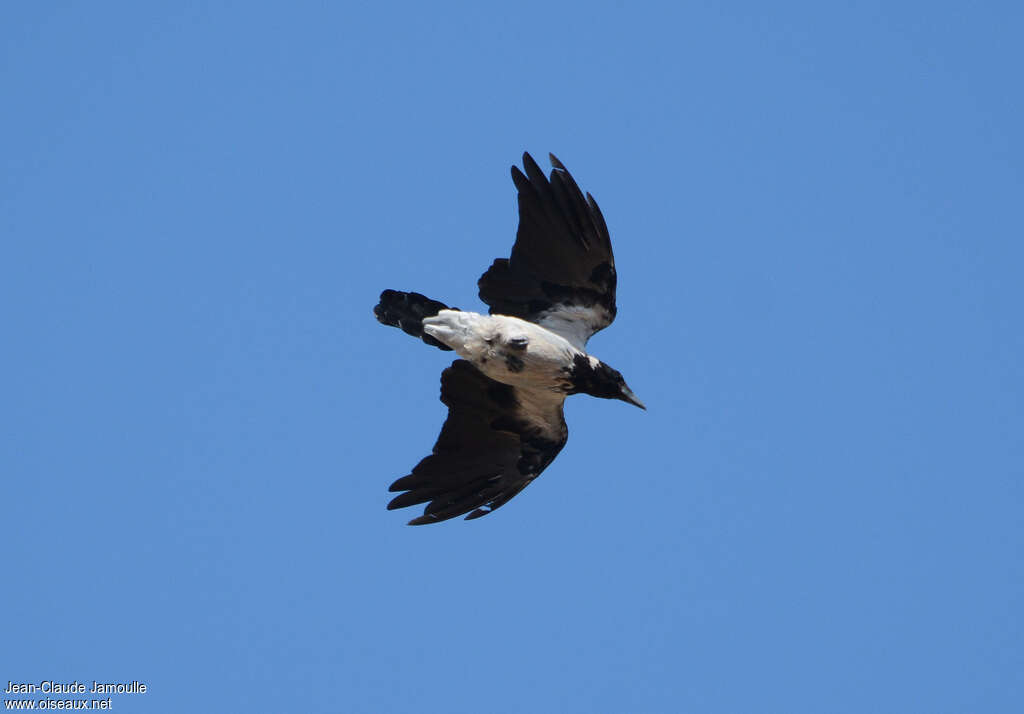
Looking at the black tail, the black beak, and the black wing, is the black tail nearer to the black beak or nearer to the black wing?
the black wing

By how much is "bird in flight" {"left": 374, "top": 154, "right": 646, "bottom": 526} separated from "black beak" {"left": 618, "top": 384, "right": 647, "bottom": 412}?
0.01 meters

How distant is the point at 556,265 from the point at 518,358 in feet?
4.05

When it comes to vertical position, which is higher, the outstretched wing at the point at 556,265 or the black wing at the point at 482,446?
the outstretched wing at the point at 556,265

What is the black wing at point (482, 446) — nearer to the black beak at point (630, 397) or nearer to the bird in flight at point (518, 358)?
the bird in flight at point (518, 358)

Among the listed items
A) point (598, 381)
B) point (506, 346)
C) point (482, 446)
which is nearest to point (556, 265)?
point (506, 346)

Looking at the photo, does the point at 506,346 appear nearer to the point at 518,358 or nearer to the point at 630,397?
the point at 518,358

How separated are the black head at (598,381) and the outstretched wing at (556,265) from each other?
0.40 meters

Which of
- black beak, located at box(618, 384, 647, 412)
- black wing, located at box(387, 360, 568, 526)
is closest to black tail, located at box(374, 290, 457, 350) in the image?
black wing, located at box(387, 360, 568, 526)

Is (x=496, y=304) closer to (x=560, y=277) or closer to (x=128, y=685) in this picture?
(x=560, y=277)

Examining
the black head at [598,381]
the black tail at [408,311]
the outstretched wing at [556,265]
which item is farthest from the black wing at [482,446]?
the outstretched wing at [556,265]

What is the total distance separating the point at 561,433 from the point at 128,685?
535cm

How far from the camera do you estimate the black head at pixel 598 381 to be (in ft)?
40.2

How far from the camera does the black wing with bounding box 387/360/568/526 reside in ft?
41.0

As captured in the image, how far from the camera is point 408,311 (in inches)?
494
